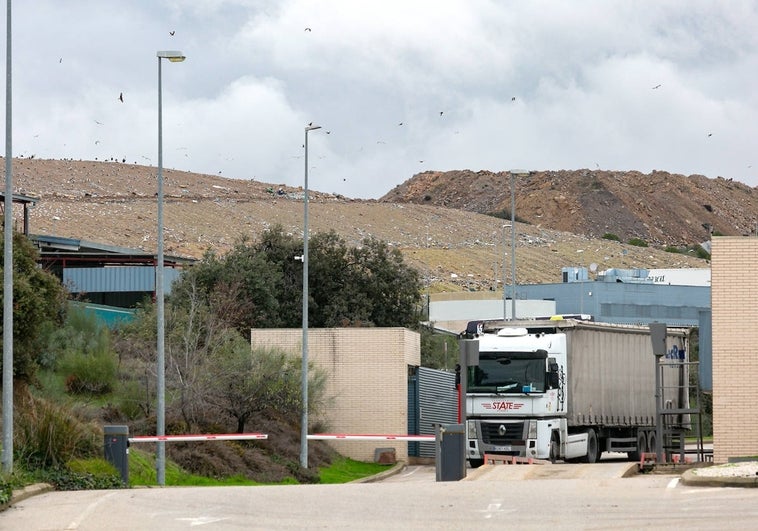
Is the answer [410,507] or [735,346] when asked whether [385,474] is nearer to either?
[735,346]

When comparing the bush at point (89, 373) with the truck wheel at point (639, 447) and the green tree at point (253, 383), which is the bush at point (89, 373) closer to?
the green tree at point (253, 383)

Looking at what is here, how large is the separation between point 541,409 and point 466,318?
56.8m

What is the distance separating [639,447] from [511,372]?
20.1 feet

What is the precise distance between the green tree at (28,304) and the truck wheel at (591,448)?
13.7m

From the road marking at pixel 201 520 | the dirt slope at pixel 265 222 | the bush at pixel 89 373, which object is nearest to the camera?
the road marking at pixel 201 520

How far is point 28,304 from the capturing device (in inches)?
1372

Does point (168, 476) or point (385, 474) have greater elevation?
point (168, 476)

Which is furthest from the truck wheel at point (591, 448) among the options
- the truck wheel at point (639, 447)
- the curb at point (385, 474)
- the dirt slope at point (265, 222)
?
the dirt slope at point (265, 222)

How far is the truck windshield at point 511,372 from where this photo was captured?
1313 inches

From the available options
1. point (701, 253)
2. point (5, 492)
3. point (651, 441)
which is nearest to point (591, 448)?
point (651, 441)

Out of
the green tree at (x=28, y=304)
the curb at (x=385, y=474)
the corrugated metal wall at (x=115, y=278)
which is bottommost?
the curb at (x=385, y=474)

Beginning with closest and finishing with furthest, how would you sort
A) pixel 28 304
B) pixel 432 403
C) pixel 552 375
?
pixel 552 375
pixel 28 304
pixel 432 403

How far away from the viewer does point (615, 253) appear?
150 m

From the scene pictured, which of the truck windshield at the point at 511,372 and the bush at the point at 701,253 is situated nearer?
the truck windshield at the point at 511,372
